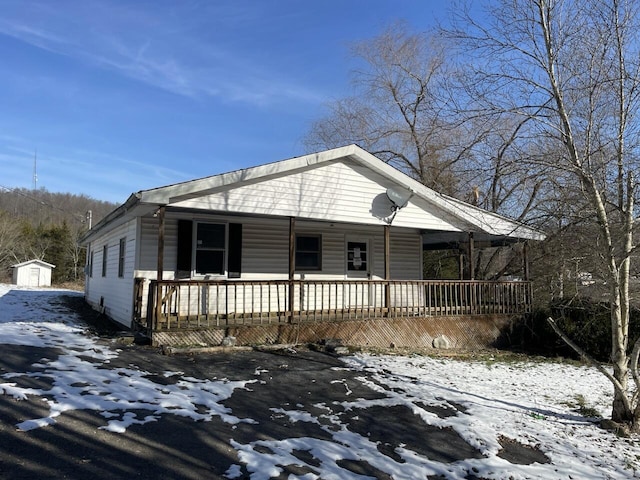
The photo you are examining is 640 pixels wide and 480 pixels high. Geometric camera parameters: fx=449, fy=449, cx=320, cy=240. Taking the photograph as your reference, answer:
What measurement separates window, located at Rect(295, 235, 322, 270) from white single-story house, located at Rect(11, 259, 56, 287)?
3205cm

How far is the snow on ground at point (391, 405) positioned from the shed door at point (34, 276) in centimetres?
3216

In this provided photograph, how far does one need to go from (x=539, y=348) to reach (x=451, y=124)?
7728 millimetres

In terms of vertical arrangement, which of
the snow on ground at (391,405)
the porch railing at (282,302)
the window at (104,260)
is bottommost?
the snow on ground at (391,405)

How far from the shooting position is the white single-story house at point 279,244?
8883mm

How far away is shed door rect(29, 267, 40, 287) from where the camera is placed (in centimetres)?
3575

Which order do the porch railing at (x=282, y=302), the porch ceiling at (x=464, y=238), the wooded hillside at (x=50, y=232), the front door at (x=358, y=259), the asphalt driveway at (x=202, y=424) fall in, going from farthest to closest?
the wooded hillside at (x=50, y=232) → the porch ceiling at (x=464, y=238) → the front door at (x=358, y=259) → the porch railing at (x=282, y=302) → the asphalt driveway at (x=202, y=424)

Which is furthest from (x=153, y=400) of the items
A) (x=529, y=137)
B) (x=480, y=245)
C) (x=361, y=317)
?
(x=480, y=245)

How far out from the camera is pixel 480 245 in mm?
15859

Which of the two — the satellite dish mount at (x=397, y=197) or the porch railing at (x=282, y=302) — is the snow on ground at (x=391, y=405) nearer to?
the porch railing at (x=282, y=302)

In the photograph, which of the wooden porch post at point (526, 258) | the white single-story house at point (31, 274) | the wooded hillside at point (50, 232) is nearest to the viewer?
the wooden porch post at point (526, 258)

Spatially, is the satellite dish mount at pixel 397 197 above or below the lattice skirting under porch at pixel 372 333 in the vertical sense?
above

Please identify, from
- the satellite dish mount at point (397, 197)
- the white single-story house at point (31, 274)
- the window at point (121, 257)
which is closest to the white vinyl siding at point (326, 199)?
the satellite dish mount at point (397, 197)

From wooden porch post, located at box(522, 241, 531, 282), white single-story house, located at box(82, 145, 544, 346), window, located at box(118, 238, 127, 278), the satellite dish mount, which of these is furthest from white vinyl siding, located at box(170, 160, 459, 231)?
window, located at box(118, 238, 127, 278)

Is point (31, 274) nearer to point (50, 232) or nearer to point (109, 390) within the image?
point (50, 232)
